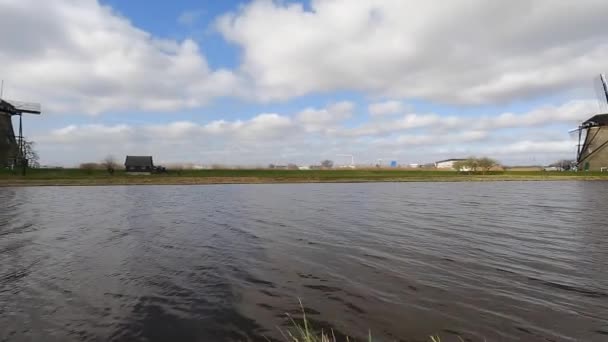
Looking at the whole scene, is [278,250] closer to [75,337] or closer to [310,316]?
[310,316]

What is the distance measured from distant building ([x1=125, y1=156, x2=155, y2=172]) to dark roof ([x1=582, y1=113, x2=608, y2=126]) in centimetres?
12911

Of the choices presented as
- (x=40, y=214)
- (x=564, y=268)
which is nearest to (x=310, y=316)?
(x=564, y=268)

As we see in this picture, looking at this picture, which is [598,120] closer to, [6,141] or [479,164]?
[479,164]

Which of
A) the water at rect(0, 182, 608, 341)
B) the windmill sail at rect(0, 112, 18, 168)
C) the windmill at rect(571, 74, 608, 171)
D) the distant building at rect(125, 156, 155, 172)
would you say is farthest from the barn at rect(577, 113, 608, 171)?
the windmill sail at rect(0, 112, 18, 168)

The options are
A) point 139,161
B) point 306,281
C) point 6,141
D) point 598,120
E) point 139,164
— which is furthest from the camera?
point 139,161

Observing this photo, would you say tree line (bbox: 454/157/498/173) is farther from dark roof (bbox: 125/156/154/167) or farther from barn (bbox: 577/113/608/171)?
dark roof (bbox: 125/156/154/167)

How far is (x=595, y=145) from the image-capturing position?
100250 millimetres

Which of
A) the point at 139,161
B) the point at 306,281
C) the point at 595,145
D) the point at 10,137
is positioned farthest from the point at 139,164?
the point at 595,145

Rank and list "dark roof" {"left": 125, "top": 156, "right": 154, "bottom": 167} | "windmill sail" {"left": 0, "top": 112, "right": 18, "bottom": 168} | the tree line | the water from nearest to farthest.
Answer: the water < "windmill sail" {"left": 0, "top": 112, "right": 18, "bottom": 168} < "dark roof" {"left": 125, "top": 156, "right": 154, "bottom": 167} < the tree line

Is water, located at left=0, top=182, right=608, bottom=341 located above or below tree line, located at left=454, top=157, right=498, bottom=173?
below

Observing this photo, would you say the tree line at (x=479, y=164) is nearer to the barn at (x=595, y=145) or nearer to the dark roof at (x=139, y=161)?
the barn at (x=595, y=145)

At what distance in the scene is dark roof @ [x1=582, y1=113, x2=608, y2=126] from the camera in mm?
97562

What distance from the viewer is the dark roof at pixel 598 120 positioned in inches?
3841

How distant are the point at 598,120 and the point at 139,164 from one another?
5347 inches
